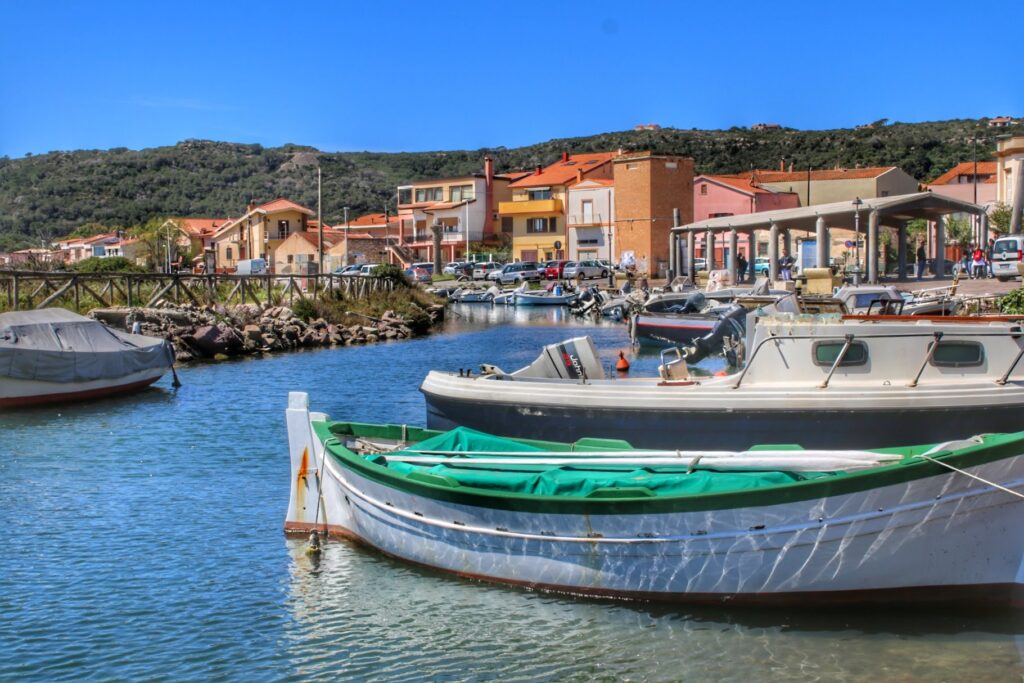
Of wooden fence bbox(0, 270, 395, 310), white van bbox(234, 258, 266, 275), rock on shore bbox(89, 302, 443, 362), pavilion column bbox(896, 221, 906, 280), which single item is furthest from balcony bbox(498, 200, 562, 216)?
pavilion column bbox(896, 221, 906, 280)

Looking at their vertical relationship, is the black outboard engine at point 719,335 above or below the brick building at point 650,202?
below

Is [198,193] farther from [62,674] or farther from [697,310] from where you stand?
[62,674]

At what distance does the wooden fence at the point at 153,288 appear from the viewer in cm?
3925

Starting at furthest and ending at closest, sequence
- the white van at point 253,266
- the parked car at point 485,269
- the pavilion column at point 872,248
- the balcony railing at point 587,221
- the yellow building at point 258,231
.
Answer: the yellow building at point 258,231 < the balcony railing at point 587,221 < the parked car at point 485,269 < the white van at point 253,266 < the pavilion column at point 872,248

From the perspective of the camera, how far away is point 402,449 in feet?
48.3

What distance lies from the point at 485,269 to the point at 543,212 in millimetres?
9620

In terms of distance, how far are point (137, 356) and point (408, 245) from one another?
78.6m

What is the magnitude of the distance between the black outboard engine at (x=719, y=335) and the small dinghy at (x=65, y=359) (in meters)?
14.5

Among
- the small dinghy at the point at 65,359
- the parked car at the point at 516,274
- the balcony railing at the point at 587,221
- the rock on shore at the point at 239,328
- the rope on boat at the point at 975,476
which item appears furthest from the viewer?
the balcony railing at the point at 587,221

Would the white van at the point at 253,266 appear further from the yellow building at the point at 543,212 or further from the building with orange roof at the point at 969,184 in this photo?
the building with orange roof at the point at 969,184

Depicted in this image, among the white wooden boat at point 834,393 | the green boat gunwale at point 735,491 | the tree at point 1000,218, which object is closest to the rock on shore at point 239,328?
the white wooden boat at point 834,393

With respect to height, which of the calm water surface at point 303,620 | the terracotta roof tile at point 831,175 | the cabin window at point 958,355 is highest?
the terracotta roof tile at point 831,175

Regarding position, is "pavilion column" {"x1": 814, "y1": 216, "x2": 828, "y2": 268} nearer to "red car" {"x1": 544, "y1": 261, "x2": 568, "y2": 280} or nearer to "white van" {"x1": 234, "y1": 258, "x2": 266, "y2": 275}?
"red car" {"x1": 544, "y1": 261, "x2": 568, "y2": 280}

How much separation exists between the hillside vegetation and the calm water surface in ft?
345
